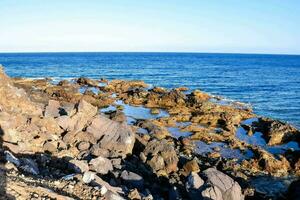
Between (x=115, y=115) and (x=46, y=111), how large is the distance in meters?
10.5

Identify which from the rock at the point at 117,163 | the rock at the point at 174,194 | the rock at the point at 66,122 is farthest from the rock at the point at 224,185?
the rock at the point at 66,122

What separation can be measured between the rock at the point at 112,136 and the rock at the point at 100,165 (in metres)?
3.12

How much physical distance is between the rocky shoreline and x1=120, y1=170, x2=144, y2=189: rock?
0.17 ft

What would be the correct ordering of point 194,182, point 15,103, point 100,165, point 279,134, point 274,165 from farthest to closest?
point 279,134 → point 274,165 → point 15,103 → point 100,165 → point 194,182

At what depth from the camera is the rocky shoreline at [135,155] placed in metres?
16.0

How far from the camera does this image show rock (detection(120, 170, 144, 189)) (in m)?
18.7

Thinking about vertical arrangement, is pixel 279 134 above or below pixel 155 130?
below

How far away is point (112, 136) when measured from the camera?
2473cm

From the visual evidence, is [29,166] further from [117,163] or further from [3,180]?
[117,163]

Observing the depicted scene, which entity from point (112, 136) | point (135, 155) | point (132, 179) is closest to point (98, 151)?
point (112, 136)

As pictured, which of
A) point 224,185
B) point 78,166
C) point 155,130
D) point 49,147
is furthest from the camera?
point 155,130

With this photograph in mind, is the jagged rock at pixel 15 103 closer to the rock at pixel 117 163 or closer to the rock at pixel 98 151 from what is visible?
the rock at pixel 98 151

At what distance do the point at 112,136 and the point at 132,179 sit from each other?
20.7ft

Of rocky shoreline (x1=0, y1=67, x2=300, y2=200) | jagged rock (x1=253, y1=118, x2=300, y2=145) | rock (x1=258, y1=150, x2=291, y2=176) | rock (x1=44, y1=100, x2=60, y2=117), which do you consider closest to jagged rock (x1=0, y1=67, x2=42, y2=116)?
rocky shoreline (x1=0, y1=67, x2=300, y2=200)
